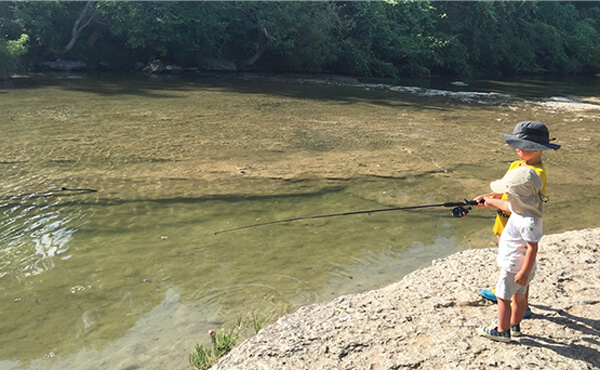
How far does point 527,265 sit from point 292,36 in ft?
86.0

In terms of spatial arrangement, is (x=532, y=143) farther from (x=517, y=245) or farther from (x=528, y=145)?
(x=517, y=245)

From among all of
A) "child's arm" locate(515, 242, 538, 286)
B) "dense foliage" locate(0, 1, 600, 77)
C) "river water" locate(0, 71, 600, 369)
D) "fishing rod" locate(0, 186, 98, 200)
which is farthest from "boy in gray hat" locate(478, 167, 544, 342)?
"dense foliage" locate(0, 1, 600, 77)

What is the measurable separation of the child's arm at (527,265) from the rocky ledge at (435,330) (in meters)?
0.46

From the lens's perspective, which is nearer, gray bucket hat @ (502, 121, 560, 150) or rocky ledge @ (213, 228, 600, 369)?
rocky ledge @ (213, 228, 600, 369)

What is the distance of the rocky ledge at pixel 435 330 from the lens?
3.02 meters

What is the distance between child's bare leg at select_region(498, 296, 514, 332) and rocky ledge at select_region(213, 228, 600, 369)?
115 mm

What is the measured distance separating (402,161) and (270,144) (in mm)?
2723

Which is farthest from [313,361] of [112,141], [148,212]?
[112,141]

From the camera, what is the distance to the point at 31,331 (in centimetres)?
390

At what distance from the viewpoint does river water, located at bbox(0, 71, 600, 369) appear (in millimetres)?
4137

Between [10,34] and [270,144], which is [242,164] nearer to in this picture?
[270,144]

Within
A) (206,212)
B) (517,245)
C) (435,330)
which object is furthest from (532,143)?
(206,212)

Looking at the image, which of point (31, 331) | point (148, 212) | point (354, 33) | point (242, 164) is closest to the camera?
point (31, 331)

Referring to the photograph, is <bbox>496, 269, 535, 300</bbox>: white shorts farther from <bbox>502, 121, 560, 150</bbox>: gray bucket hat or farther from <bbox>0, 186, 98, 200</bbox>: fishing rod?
<bbox>0, 186, 98, 200</bbox>: fishing rod
